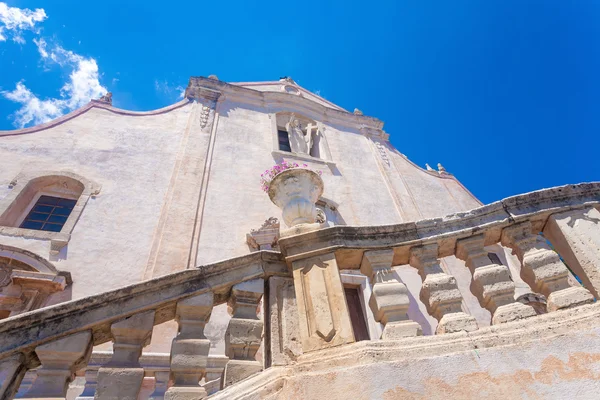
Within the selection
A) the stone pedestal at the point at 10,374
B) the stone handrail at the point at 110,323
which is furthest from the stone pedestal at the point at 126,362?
the stone pedestal at the point at 10,374

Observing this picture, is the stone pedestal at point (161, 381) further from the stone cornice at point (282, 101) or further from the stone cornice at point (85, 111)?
the stone cornice at point (282, 101)

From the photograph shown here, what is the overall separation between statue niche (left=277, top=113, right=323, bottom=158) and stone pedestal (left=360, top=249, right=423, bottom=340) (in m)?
8.44

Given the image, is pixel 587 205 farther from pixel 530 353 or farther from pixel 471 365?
pixel 471 365

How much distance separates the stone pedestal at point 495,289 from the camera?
7.32 feet

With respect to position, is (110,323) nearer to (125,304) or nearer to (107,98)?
(125,304)

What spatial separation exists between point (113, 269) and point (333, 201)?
541cm

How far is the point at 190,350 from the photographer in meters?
2.17

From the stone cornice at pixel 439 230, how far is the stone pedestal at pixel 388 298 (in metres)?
0.09

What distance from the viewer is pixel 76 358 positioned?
203 cm

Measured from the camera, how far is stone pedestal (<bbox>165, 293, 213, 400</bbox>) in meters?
2.03

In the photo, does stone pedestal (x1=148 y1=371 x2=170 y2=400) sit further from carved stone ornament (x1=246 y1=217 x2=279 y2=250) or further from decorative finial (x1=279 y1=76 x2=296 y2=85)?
decorative finial (x1=279 y1=76 x2=296 y2=85)

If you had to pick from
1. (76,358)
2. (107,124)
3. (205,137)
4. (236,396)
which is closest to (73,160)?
(107,124)

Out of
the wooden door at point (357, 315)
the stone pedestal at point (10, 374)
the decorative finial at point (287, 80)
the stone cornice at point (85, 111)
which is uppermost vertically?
the decorative finial at point (287, 80)

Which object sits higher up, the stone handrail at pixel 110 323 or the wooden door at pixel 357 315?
the wooden door at pixel 357 315
